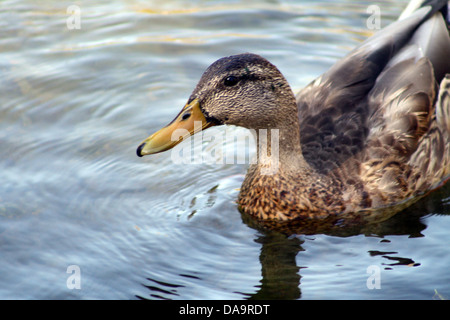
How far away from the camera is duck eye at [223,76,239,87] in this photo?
5.43m

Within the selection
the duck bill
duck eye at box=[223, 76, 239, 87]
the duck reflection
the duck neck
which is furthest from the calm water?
duck eye at box=[223, 76, 239, 87]

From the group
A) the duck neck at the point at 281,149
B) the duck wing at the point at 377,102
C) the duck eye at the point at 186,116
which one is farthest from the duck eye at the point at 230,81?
the duck wing at the point at 377,102

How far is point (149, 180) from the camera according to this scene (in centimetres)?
680

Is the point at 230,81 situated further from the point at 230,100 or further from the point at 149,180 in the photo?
the point at 149,180

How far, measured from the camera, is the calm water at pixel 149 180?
17.4 ft

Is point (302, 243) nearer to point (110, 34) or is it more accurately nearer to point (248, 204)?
point (248, 204)

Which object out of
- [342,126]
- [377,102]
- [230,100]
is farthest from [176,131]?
[377,102]

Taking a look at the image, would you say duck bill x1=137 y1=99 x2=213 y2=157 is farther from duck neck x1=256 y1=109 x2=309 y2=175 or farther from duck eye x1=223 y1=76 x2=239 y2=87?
duck neck x1=256 y1=109 x2=309 y2=175

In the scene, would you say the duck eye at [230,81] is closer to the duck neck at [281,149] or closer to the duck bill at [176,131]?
the duck bill at [176,131]

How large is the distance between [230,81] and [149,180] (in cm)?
180

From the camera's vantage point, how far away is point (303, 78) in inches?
343

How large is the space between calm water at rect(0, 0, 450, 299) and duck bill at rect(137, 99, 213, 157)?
940mm

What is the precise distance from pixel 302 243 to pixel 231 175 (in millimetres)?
1397
